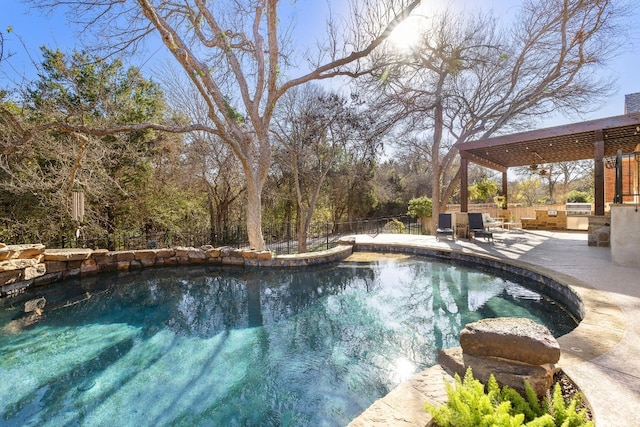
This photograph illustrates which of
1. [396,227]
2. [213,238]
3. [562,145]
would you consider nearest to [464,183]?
[562,145]

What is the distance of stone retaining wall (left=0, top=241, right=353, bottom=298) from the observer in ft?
17.6

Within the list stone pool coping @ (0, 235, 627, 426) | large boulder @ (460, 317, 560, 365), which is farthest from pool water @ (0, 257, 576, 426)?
large boulder @ (460, 317, 560, 365)

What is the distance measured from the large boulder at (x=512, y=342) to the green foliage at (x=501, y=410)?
0.19 metres

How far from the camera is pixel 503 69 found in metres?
10.5

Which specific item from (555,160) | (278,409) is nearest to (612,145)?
(555,160)

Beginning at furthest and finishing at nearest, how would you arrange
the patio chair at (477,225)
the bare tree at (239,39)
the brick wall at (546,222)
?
the brick wall at (546,222) < the patio chair at (477,225) < the bare tree at (239,39)

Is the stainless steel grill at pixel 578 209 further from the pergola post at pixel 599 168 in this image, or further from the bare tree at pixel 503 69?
the pergola post at pixel 599 168

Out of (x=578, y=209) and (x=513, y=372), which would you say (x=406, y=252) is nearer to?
(x=513, y=372)

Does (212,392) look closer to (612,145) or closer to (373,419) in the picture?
(373,419)

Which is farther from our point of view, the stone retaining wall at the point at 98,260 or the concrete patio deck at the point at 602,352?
the stone retaining wall at the point at 98,260

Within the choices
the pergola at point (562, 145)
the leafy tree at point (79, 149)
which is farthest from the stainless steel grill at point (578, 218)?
the leafy tree at point (79, 149)

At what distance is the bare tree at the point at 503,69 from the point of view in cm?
882

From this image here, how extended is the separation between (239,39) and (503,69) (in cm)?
917

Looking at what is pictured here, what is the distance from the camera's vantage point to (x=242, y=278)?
6246mm
